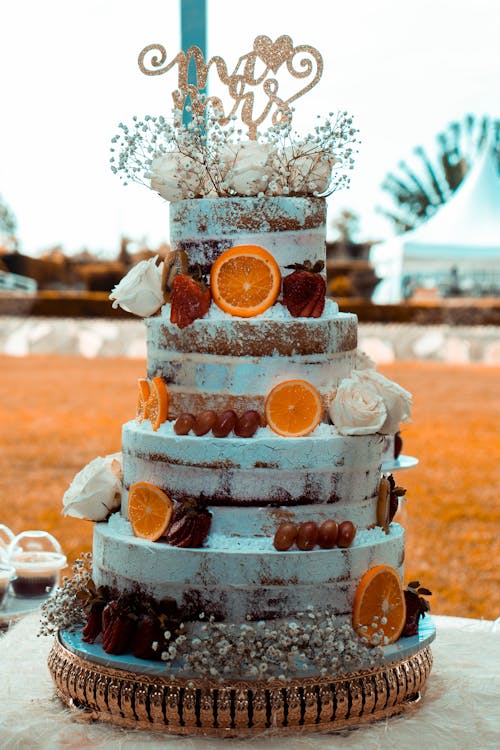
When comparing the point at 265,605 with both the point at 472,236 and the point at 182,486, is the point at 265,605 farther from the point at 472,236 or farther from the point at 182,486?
the point at 472,236

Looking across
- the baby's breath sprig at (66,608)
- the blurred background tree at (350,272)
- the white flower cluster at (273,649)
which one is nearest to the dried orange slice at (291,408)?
the white flower cluster at (273,649)

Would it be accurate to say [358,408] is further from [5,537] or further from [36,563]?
[5,537]

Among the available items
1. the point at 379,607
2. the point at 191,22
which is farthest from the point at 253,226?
the point at 191,22

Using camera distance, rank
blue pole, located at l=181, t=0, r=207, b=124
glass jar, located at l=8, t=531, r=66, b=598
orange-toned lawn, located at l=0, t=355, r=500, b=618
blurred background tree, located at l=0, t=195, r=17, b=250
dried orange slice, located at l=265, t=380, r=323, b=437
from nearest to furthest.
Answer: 1. dried orange slice, located at l=265, t=380, r=323, b=437
2. glass jar, located at l=8, t=531, r=66, b=598
3. blue pole, located at l=181, t=0, r=207, b=124
4. orange-toned lawn, located at l=0, t=355, r=500, b=618
5. blurred background tree, located at l=0, t=195, r=17, b=250

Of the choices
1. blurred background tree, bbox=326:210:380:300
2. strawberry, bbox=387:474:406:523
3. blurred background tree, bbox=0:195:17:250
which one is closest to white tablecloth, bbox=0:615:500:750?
strawberry, bbox=387:474:406:523

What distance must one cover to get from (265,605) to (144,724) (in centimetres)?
56

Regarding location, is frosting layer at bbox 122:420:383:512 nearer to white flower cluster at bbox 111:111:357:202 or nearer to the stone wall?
white flower cluster at bbox 111:111:357:202

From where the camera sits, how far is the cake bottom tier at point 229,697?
3314 mm

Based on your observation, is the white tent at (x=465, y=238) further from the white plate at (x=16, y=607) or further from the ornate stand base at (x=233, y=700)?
the ornate stand base at (x=233, y=700)

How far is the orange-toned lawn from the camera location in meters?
8.62

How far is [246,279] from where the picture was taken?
3.59 metres

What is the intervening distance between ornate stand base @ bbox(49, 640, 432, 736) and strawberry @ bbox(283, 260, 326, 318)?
1.24 m

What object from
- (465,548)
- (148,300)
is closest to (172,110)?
(148,300)

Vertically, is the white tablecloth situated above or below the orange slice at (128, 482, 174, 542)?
below
